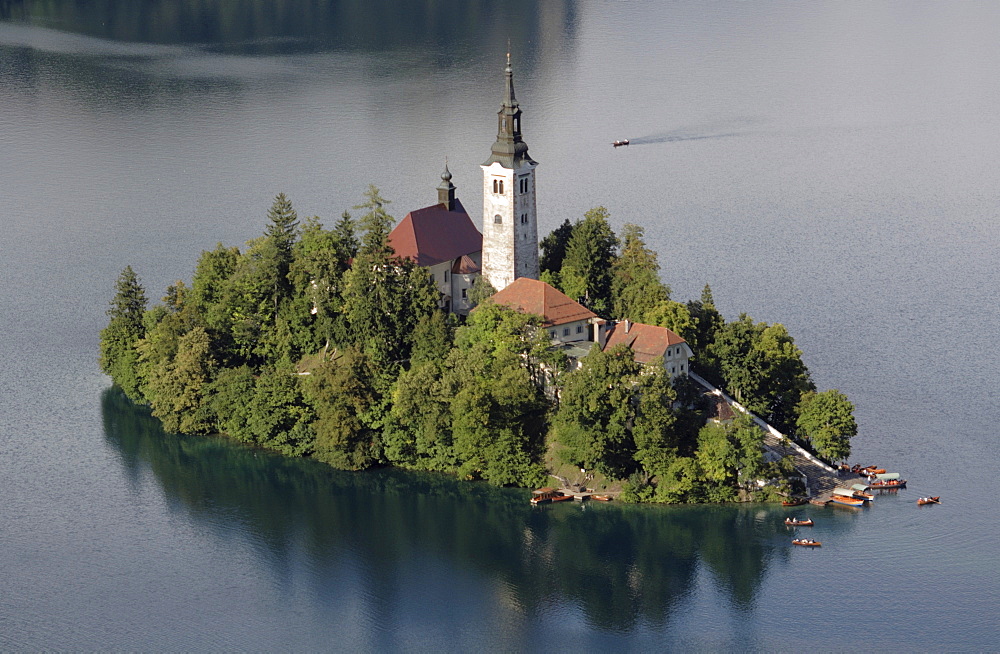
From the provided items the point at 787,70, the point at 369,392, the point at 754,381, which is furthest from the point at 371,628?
the point at 787,70

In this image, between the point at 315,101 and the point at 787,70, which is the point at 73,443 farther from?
the point at 787,70

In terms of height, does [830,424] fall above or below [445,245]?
below

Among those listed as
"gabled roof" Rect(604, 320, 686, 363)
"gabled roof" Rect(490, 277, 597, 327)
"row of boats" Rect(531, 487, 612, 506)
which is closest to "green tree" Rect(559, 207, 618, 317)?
"gabled roof" Rect(490, 277, 597, 327)

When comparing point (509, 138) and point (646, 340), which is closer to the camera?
point (646, 340)

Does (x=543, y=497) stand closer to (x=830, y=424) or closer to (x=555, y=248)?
(x=830, y=424)

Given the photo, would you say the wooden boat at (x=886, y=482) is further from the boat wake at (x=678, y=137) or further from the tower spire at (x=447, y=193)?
the boat wake at (x=678, y=137)

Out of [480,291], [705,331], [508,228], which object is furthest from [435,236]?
[705,331]
